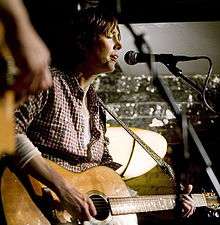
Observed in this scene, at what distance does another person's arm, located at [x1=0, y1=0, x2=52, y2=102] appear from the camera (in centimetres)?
131

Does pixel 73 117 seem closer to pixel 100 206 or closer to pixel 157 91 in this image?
pixel 100 206

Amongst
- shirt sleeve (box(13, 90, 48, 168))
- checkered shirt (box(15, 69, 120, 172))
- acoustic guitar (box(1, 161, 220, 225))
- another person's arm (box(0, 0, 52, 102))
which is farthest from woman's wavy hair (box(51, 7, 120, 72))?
another person's arm (box(0, 0, 52, 102))

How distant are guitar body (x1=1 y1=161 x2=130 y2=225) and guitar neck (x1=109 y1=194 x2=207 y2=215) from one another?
7cm

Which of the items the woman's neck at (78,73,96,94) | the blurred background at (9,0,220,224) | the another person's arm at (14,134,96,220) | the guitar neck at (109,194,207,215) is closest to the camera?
the another person's arm at (14,134,96,220)

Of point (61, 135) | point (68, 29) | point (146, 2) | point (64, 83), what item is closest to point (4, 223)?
point (61, 135)

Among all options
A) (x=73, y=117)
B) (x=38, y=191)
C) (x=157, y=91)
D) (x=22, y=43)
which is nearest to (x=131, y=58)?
(x=73, y=117)

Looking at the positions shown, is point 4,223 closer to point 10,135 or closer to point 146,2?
point 10,135

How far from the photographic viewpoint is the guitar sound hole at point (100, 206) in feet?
9.69

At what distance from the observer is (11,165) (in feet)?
→ 8.95

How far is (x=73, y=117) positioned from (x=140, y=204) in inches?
32.8

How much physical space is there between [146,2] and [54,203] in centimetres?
280

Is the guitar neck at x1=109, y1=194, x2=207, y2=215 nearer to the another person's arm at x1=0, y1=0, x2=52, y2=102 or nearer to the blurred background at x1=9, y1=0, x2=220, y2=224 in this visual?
the blurred background at x1=9, y1=0, x2=220, y2=224

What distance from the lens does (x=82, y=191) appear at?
2.90 meters

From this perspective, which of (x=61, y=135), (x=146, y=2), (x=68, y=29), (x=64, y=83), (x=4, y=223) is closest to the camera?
(x=4, y=223)
